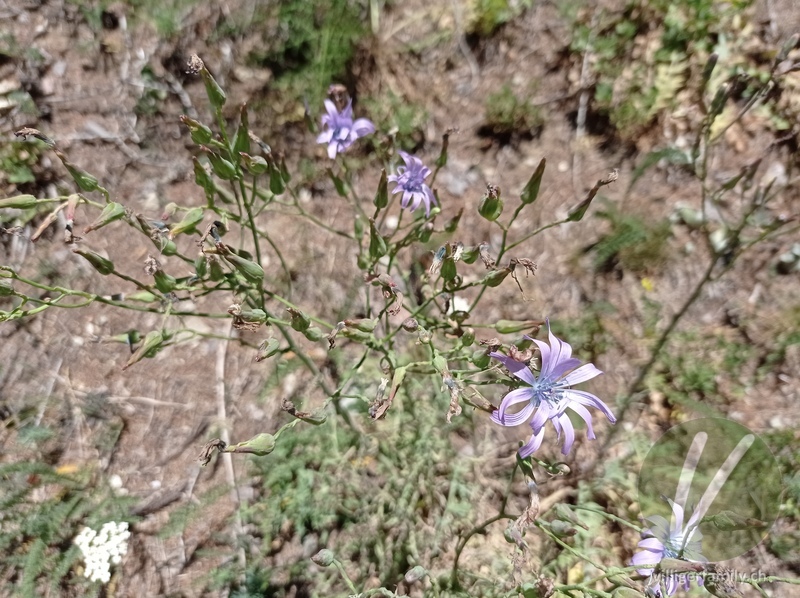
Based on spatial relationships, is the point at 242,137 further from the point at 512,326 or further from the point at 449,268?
the point at 512,326

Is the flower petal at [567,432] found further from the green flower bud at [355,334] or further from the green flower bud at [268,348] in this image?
the green flower bud at [268,348]

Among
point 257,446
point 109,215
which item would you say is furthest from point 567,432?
point 109,215

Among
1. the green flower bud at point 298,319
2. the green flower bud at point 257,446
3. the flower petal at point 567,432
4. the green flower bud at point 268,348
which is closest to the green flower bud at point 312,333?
the green flower bud at point 298,319

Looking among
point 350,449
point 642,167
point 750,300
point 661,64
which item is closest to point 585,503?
point 350,449

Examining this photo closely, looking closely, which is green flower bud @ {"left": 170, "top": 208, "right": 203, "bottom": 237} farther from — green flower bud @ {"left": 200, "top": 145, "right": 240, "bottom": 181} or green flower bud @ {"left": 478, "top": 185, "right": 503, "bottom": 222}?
green flower bud @ {"left": 478, "top": 185, "right": 503, "bottom": 222}

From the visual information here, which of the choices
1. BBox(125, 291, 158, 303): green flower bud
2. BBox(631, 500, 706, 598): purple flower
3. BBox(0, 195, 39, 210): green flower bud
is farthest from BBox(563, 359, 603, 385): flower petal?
BBox(0, 195, 39, 210): green flower bud
